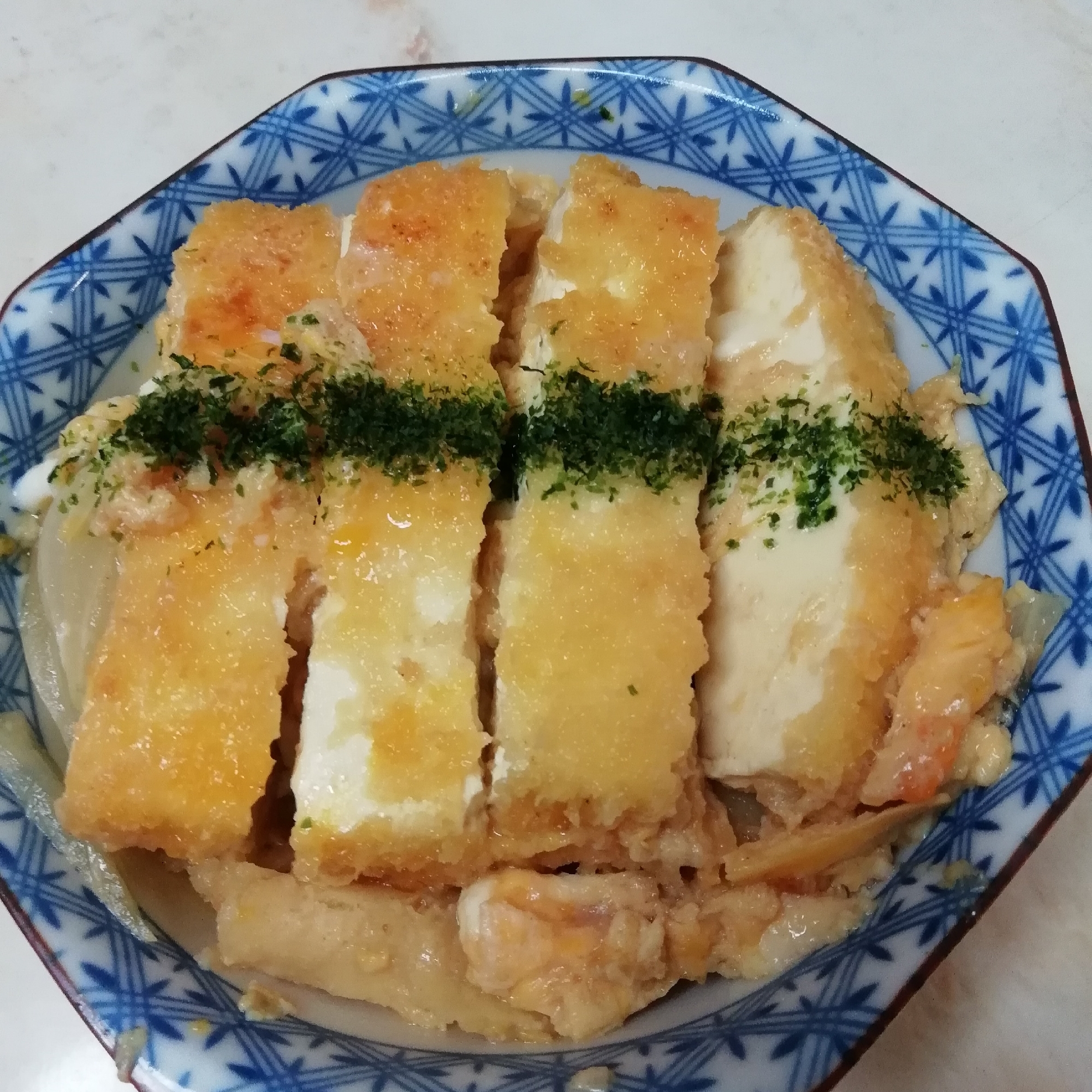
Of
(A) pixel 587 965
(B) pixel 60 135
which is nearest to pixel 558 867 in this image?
(A) pixel 587 965

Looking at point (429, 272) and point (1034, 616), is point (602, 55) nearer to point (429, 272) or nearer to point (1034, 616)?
point (429, 272)

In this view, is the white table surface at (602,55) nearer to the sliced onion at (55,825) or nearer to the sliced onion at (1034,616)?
the sliced onion at (1034,616)

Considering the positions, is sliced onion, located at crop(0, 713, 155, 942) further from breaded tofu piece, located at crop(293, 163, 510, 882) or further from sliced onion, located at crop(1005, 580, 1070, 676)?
sliced onion, located at crop(1005, 580, 1070, 676)

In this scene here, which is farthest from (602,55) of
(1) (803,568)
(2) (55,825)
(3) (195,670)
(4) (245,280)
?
(2) (55,825)

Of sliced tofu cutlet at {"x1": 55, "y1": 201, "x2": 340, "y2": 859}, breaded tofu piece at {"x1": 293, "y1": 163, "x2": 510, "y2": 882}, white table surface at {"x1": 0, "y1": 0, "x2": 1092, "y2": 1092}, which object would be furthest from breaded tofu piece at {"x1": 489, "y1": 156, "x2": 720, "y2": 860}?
white table surface at {"x1": 0, "y1": 0, "x2": 1092, "y2": 1092}

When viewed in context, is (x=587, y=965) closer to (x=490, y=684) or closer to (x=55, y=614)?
(x=490, y=684)

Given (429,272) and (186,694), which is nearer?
(186,694)
